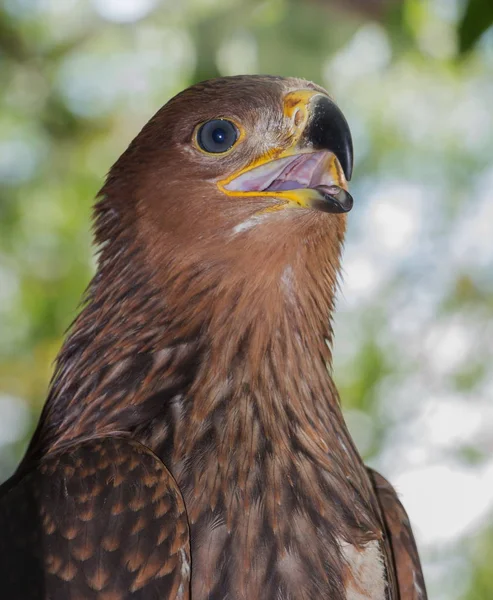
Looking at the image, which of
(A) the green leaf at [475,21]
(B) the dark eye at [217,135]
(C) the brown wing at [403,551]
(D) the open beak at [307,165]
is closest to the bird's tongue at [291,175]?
(D) the open beak at [307,165]

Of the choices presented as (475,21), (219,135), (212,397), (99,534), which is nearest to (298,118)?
(219,135)

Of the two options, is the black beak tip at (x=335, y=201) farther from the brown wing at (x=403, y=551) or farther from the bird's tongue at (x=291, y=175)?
the brown wing at (x=403, y=551)

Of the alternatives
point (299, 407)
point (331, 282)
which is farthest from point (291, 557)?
point (331, 282)

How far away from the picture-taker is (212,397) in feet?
8.77

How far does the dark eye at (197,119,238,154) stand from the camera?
2809 millimetres

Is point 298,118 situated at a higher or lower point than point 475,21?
lower

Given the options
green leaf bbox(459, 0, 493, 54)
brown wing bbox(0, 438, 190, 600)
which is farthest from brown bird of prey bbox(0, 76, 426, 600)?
green leaf bbox(459, 0, 493, 54)

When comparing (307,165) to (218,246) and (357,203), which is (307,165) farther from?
(357,203)

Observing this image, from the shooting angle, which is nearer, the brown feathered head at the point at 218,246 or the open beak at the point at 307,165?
the open beak at the point at 307,165

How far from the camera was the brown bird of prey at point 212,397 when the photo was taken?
2340 millimetres

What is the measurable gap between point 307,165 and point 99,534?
3.94 feet

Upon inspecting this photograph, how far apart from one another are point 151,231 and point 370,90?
855 cm

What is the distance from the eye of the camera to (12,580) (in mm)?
2328

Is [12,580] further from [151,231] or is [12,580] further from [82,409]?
[151,231]
